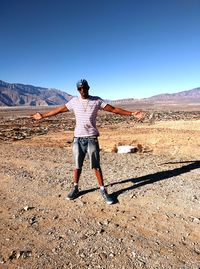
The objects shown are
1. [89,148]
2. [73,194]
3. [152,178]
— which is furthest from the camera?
[152,178]

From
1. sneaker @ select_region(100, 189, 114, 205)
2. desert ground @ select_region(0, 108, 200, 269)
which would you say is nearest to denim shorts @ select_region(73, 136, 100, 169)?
sneaker @ select_region(100, 189, 114, 205)

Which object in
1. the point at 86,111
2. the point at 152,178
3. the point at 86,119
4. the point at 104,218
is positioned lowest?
the point at 152,178

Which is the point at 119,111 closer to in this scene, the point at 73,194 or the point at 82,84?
the point at 82,84

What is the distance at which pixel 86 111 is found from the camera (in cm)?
689

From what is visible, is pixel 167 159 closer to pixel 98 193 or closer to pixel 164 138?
pixel 98 193

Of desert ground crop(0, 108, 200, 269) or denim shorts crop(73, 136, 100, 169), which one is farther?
denim shorts crop(73, 136, 100, 169)

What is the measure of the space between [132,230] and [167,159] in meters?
6.27

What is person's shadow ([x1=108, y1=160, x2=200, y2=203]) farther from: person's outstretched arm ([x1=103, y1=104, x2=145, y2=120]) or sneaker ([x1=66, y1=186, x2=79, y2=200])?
person's outstretched arm ([x1=103, y1=104, x2=145, y2=120])

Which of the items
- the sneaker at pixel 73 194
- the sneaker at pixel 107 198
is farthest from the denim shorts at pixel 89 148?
the sneaker at pixel 73 194

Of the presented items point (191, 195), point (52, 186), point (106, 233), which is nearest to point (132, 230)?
point (106, 233)

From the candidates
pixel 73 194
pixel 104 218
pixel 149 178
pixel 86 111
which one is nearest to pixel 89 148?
pixel 86 111

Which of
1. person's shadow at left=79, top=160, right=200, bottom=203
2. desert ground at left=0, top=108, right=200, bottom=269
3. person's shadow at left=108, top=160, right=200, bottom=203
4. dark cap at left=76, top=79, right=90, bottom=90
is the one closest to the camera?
desert ground at left=0, top=108, right=200, bottom=269

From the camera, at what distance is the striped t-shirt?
6875 mm

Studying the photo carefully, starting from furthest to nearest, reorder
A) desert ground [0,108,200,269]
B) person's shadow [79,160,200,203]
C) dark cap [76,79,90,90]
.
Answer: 1. person's shadow [79,160,200,203]
2. dark cap [76,79,90,90]
3. desert ground [0,108,200,269]
